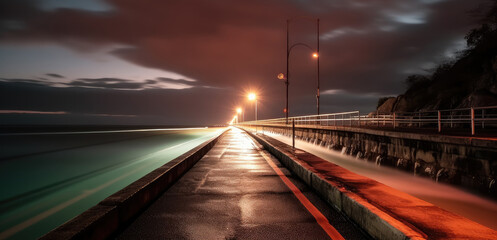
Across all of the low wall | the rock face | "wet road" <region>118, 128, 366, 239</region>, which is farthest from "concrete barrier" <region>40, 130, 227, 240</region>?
the rock face

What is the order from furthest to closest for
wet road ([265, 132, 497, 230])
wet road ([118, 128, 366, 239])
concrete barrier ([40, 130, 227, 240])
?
wet road ([265, 132, 497, 230]) < wet road ([118, 128, 366, 239]) < concrete barrier ([40, 130, 227, 240])

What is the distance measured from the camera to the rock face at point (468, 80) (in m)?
27.0

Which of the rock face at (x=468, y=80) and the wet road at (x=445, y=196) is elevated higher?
the rock face at (x=468, y=80)

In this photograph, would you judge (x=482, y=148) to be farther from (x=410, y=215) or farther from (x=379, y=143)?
(x=379, y=143)

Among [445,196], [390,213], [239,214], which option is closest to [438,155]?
[445,196]

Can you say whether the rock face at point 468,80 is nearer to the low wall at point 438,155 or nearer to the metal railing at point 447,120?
the metal railing at point 447,120

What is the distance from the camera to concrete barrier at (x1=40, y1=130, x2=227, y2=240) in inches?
146

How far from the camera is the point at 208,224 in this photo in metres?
5.02

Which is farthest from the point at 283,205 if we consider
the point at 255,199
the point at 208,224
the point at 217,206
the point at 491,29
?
the point at 491,29

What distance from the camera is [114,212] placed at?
15.0ft

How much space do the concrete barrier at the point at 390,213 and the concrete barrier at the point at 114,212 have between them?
11.0 ft

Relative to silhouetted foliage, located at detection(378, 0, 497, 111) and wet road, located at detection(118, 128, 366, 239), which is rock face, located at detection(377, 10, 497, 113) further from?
wet road, located at detection(118, 128, 366, 239)

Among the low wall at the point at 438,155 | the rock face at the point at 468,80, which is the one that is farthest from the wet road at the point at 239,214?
the rock face at the point at 468,80

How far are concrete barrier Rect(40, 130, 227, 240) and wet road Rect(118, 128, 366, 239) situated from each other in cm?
16
